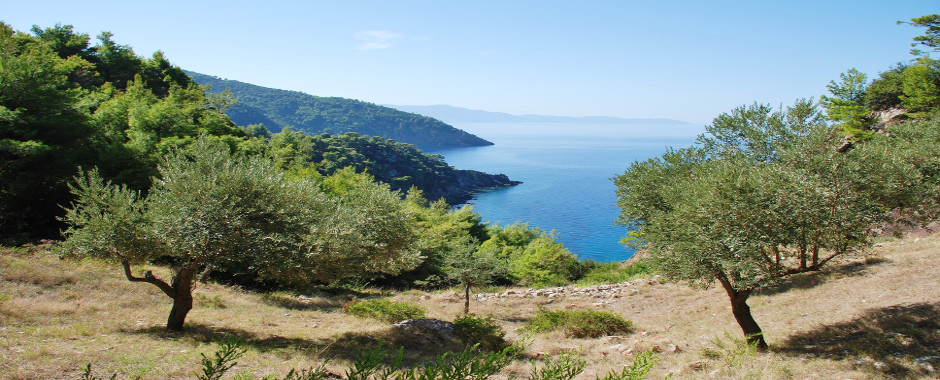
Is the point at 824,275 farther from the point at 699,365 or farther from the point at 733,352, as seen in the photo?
the point at 699,365

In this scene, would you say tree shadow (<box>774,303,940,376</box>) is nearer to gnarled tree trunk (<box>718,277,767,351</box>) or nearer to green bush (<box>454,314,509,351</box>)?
gnarled tree trunk (<box>718,277,767,351</box>)

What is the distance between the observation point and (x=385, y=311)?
1831cm

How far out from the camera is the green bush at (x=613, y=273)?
3262 cm

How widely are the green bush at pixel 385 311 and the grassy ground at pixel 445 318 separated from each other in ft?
1.87

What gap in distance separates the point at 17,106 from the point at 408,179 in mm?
83679

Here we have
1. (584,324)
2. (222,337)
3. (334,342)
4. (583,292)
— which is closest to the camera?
(222,337)

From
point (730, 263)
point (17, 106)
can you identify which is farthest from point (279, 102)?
point (730, 263)

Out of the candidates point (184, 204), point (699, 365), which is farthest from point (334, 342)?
point (699, 365)

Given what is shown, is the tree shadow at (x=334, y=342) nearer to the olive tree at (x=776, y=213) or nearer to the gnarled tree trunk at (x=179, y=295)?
the gnarled tree trunk at (x=179, y=295)

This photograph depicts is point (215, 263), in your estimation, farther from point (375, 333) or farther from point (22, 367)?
point (375, 333)

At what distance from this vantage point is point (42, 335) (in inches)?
420

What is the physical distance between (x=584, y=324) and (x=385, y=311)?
830cm

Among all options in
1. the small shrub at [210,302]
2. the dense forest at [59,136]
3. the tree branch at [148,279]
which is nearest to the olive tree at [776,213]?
the tree branch at [148,279]

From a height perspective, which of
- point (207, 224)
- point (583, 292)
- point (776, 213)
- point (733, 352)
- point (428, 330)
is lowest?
point (583, 292)
